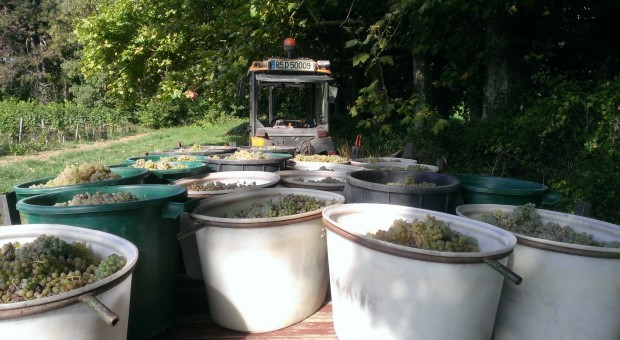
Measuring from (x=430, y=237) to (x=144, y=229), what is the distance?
1.44m

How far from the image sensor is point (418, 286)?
1.67 metres

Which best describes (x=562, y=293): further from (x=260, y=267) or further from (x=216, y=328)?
(x=216, y=328)

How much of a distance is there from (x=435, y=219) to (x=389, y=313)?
0.54 m

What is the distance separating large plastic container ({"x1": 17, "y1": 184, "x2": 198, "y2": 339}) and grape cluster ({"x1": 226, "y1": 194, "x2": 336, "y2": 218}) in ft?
1.05

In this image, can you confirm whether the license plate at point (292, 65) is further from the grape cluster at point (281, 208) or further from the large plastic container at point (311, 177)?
the grape cluster at point (281, 208)

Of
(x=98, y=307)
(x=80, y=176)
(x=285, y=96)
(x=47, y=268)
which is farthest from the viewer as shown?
(x=285, y=96)

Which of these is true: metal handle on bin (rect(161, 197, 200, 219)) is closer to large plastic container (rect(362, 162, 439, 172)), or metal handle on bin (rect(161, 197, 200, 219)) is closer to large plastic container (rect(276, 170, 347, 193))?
large plastic container (rect(276, 170, 347, 193))

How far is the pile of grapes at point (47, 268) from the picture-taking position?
145cm

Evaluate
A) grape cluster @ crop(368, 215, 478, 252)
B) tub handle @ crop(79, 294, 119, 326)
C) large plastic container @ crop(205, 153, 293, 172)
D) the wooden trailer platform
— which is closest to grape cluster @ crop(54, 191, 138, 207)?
the wooden trailer platform

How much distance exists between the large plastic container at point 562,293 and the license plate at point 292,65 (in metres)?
5.31

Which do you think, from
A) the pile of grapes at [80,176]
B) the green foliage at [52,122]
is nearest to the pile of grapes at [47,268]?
the pile of grapes at [80,176]

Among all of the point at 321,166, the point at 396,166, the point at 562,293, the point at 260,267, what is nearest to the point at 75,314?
the point at 260,267

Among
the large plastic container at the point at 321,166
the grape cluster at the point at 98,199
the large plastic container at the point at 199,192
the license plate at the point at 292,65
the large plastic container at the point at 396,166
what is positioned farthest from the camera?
the license plate at the point at 292,65

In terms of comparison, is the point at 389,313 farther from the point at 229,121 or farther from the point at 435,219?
the point at 229,121
